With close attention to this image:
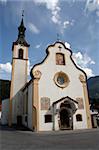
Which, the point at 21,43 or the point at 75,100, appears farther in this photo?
the point at 21,43

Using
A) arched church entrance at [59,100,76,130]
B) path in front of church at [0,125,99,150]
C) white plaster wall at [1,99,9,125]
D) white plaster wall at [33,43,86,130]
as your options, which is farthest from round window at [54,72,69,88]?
white plaster wall at [1,99,9,125]

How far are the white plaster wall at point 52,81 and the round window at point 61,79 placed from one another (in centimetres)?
46

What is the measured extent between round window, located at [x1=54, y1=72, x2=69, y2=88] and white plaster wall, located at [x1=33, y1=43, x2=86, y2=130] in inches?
18.2

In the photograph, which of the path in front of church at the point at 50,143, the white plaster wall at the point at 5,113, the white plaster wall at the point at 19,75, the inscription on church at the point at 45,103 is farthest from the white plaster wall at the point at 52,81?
the white plaster wall at the point at 5,113

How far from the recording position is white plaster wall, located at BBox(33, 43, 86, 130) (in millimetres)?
23984

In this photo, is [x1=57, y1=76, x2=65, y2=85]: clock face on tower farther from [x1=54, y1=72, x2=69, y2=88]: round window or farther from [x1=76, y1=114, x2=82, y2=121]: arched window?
[x1=76, y1=114, x2=82, y2=121]: arched window

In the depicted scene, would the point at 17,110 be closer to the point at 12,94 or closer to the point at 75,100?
the point at 12,94

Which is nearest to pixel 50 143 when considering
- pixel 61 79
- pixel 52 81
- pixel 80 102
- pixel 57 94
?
pixel 57 94

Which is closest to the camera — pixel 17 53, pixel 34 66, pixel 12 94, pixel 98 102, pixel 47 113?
pixel 47 113

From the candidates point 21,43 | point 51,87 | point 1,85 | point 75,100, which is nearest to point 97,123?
point 75,100

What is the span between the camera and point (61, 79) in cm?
2606

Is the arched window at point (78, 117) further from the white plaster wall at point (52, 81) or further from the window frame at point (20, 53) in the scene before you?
the window frame at point (20, 53)

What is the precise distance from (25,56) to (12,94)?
7.86 meters

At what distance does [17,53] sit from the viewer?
3397cm
